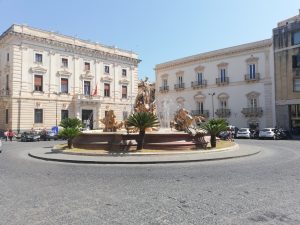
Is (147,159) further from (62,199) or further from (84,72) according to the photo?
(84,72)

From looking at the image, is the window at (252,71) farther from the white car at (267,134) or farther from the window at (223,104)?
the white car at (267,134)

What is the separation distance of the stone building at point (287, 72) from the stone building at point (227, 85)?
1206 millimetres

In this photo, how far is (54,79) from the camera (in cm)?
4078

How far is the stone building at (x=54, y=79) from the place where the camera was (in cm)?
3697

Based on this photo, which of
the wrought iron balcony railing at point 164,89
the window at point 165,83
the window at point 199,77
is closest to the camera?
the window at point 199,77

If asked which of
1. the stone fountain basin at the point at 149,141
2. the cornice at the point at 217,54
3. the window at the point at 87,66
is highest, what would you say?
the cornice at the point at 217,54

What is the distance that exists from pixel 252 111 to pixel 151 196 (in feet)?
124

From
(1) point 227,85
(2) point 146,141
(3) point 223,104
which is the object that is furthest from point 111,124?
(1) point 227,85

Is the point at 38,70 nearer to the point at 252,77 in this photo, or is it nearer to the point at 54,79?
the point at 54,79

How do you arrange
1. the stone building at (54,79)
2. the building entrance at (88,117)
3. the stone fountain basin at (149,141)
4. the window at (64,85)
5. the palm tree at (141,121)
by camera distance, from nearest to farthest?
the palm tree at (141,121) < the stone fountain basin at (149,141) < the stone building at (54,79) < the window at (64,85) < the building entrance at (88,117)

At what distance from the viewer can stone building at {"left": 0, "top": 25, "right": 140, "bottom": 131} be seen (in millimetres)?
36969

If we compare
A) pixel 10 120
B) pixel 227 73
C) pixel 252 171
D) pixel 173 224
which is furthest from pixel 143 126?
pixel 227 73

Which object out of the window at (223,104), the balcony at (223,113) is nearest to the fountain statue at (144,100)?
the balcony at (223,113)

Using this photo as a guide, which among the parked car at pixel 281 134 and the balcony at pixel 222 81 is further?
the balcony at pixel 222 81
